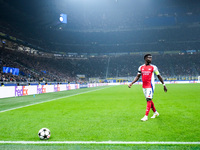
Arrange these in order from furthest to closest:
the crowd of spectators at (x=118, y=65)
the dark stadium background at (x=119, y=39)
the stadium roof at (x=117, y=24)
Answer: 1. the stadium roof at (x=117, y=24)
2. the dark stadium background at (x=119, y=39)
3. the crowd of spectators at (x=118, y=65)

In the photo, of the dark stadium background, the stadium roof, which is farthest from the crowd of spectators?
the stadium roof

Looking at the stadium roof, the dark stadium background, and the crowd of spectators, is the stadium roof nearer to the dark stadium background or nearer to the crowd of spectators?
the dark stadium background

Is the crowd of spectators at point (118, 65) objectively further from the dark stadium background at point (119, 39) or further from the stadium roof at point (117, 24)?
the stadium roof at point (117, 24)

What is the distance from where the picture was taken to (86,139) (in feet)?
12.6

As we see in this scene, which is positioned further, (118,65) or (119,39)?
(119,39)

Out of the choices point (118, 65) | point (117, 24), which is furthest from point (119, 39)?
point (118, 65)

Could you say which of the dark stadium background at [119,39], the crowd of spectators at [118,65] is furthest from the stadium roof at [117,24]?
the crowd of spectators at [118,65]

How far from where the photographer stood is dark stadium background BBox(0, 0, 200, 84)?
197 feet

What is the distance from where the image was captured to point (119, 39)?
77125 mm

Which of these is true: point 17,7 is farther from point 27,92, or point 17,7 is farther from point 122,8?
point 122,8

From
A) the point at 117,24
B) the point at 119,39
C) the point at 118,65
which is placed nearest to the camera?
the point at 118,65

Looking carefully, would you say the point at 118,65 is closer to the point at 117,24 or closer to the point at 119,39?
the point at 119,39

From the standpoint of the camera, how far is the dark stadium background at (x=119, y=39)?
60031mm

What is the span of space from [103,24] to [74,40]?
Answer: 48.9 feet
